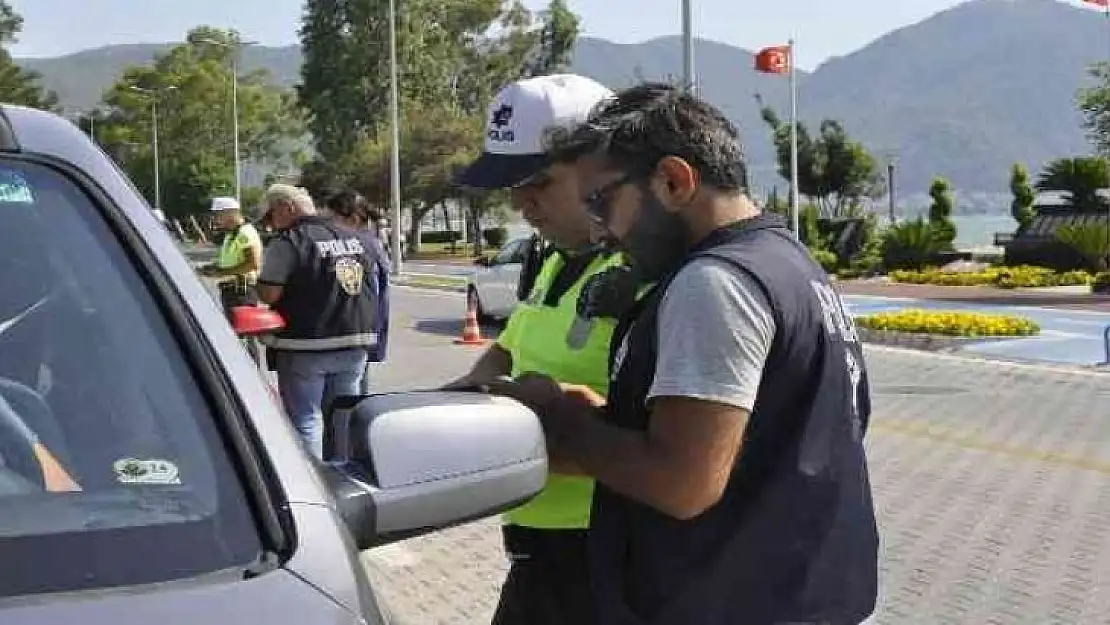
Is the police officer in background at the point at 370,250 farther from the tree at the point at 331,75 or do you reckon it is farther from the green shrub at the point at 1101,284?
the tree at the point at 331,75

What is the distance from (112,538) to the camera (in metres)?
1.74

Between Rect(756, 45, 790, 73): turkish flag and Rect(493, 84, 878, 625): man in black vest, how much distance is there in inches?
1190

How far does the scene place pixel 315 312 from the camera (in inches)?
268

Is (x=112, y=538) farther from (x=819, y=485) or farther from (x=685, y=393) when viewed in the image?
(x=819, y=485)

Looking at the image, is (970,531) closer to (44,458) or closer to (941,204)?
(44,458)

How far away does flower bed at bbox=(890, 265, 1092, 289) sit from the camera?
2562cm

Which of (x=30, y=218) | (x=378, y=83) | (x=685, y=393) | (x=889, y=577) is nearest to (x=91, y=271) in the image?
(x=30, y=218)

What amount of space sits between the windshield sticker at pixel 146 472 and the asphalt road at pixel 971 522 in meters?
1.06

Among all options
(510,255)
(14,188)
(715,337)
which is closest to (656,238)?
(715,337)

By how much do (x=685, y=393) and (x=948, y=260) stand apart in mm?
30612

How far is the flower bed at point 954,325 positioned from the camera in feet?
54.3

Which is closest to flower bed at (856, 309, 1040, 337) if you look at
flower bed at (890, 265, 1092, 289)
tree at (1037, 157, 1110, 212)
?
flower bed at (890, 265, 1092, 289)

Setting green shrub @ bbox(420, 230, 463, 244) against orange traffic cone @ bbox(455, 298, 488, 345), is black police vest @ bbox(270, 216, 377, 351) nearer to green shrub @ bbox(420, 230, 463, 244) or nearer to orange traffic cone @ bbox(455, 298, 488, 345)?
orange traffic cone @ bbox(455, 298, 488, 345)

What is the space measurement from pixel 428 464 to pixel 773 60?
102 feet
